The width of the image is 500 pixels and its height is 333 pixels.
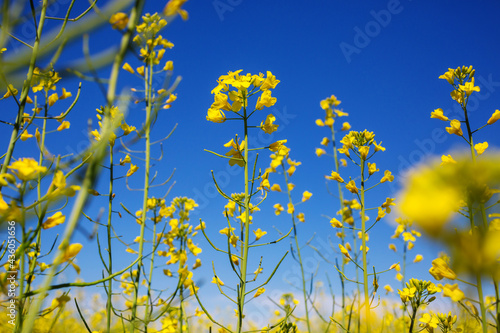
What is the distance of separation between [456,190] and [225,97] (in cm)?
160

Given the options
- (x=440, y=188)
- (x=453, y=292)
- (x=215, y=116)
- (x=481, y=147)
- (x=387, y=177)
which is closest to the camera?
(x=440, y=188)

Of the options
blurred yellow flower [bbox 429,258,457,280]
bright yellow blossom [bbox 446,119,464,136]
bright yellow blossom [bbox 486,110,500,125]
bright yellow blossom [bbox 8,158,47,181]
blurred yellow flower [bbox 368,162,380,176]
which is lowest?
blurred yellow flower [bbox 429,258,457,280]

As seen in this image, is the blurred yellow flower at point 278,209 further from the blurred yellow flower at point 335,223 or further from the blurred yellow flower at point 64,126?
the blurred yellow flower at point 64,126

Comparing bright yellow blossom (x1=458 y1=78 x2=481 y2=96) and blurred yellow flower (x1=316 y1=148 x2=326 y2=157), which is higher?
blurred yellow flower (x1=316 y1=148 x2=326 y2=157)

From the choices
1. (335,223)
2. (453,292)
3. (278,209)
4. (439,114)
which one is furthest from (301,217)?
(453,292)

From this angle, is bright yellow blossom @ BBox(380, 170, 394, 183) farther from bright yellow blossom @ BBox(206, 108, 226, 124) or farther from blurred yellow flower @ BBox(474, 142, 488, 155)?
bright yellow blossom @ BBox(206, 108, 226, 124)

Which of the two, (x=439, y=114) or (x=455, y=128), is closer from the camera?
(x=455, y=128)

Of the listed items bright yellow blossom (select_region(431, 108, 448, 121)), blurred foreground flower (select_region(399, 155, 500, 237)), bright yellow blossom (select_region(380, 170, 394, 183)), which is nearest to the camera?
blurred foreground flower (select_region(399, 155, 500, 237))

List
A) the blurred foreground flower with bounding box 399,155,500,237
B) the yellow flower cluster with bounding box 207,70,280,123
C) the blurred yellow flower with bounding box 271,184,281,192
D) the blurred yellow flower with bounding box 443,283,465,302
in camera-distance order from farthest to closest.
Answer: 1. the blurred yellow flower with bounding box 271,184,281,192
2. the yellow flower cluster with bounding box 207,70,280,123
3. the blurred yellow flower with bounding box 443,283,465,302
4. the blurred foreground flower with bounding box 399,155,500,237

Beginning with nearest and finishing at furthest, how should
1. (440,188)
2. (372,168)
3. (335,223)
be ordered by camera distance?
(440,188), (372,168), (335,223)

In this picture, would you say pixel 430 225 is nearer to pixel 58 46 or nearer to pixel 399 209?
pixel 399 209

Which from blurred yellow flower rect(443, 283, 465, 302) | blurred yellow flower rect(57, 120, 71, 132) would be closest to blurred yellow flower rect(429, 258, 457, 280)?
blurred yellow flower rect(443, 283, 465, 302)

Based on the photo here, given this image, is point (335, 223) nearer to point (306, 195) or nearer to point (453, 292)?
point (306, 195)

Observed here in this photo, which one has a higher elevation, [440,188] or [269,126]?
[269,126]
